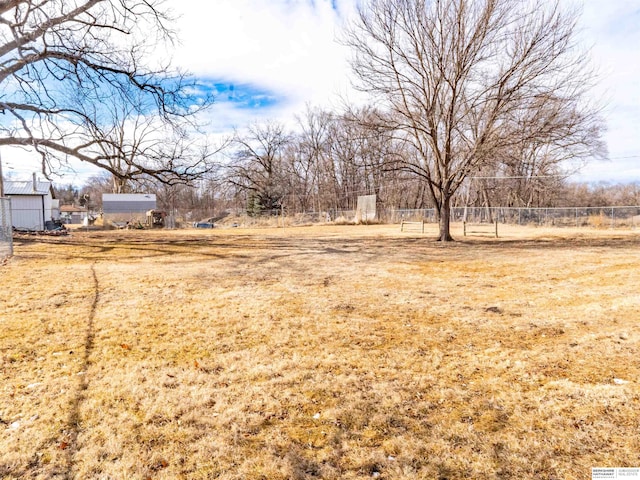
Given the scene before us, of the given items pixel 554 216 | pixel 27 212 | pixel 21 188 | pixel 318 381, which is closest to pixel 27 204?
pixel 27 212

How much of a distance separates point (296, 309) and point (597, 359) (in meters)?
3.62

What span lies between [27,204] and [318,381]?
2891 centimetres

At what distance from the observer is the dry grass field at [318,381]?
2303 millimetres

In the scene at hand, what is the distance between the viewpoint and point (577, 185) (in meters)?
42.1

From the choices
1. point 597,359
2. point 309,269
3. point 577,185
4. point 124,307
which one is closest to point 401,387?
point 597,359

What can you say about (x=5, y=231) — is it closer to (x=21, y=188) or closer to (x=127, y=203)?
(x=21, y=188)

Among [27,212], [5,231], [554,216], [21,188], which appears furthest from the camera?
[554,216]

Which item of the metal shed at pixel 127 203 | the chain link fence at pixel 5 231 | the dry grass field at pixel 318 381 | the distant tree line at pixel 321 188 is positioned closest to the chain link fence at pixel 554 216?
the distant tree line at pixel 321 188

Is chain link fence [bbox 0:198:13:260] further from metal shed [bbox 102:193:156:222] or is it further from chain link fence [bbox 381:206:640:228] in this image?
metal shed [bbox 102:193:156:222]

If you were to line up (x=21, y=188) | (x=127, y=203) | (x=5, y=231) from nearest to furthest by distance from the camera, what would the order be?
(x=5, y=231) → (x=21, y=188) → (x=127, y=203)

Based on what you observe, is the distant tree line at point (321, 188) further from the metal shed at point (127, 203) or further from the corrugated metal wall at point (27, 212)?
the corrugated metal wall at point (27, 212)

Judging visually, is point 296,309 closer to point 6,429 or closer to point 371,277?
point 371,277

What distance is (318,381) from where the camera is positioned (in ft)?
10.9

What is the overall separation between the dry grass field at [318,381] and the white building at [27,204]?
2206 cm
